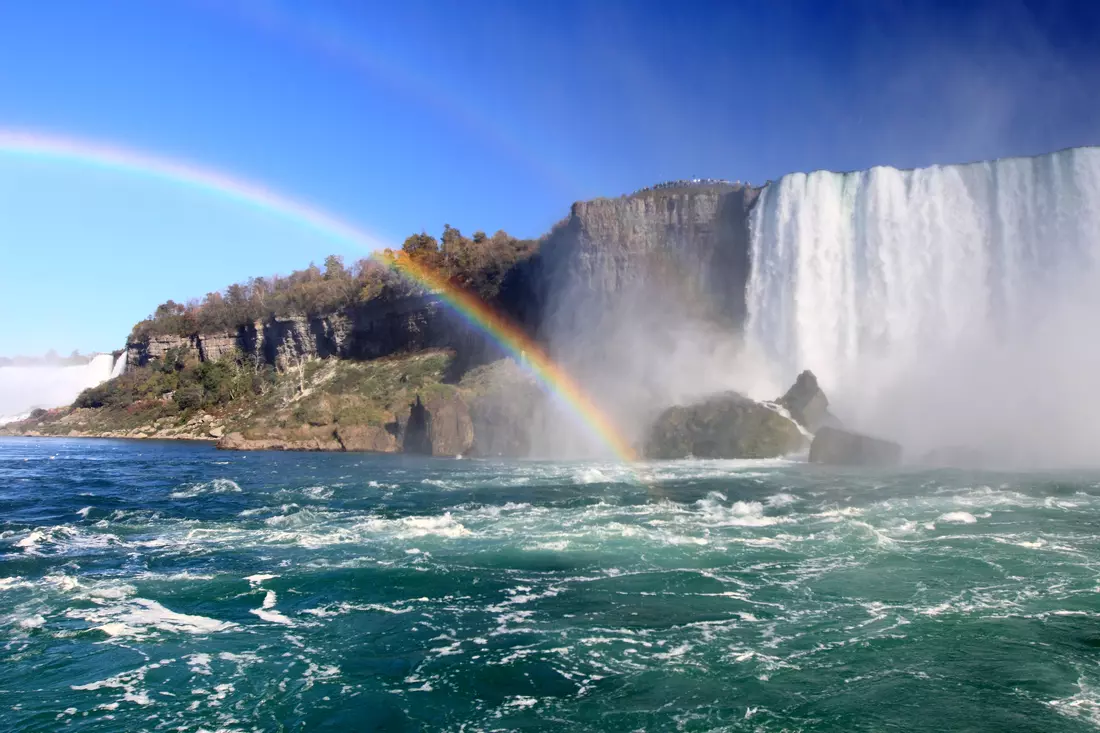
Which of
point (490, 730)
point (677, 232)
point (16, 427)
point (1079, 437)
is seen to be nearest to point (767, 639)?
point (490, 730)

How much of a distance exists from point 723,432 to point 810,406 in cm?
489

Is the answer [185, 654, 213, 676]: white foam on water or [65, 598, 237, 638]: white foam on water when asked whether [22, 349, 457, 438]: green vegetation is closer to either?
[65, 598, 237, 638]: white foam on water

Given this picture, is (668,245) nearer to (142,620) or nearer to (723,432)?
(723,432)

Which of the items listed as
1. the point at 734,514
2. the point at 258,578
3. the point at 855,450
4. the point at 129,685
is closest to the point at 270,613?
the point at 258,578

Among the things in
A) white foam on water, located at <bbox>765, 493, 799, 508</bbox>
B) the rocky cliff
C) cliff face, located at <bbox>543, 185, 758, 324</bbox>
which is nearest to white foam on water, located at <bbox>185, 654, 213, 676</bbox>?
white foam on water, located at <bbox>765, 493, 799, 508</bbox>

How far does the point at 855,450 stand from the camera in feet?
111

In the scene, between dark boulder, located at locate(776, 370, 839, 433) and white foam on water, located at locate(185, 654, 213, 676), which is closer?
white foam on water, located at locate(185, 654, 213, 676)

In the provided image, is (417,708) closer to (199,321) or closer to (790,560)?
(790,560)

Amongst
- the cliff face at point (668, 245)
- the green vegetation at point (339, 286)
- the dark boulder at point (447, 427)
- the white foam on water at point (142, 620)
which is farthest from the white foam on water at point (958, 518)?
the green vegetation at point (339, 286)

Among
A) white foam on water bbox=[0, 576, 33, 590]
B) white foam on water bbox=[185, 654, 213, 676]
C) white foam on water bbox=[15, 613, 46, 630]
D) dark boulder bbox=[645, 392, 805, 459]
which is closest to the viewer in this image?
white foam on water bbox=[185, 654, 213, 676]

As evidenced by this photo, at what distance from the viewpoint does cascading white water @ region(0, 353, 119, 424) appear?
389ft

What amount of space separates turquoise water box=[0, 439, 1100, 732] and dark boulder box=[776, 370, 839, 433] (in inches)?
699

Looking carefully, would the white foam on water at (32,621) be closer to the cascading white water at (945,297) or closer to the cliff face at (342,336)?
the cascading white water at (945,297)

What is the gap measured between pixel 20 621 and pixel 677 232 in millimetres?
52995
